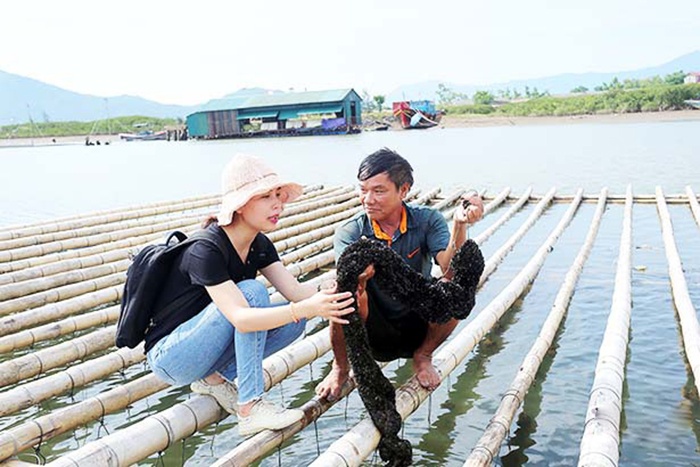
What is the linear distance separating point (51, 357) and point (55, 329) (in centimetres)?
65

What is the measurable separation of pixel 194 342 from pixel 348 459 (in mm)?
700

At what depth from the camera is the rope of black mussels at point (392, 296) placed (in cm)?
249

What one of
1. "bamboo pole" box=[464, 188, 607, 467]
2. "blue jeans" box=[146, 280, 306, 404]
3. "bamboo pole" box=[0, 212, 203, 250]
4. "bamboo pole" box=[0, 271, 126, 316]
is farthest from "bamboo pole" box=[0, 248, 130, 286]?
"bamboo pole" box=[464, 188, 607, 467]

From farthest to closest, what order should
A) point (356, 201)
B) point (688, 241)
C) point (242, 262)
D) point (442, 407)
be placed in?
point (356, 201)
point (688, 241)
point (442, 407)
point (242, 262)

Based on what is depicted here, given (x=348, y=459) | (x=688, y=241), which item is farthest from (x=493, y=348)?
(x=688, y=241)

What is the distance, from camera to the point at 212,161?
25.5 m

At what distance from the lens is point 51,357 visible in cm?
362

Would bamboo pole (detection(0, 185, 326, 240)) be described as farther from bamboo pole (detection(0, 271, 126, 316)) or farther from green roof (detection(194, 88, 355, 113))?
green roof (detection(194, 88, 355, 113))

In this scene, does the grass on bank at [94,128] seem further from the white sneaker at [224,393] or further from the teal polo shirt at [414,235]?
the white sneaker at [224,393]

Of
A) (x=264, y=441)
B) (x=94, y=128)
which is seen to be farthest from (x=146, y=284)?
(x=94, y=128)

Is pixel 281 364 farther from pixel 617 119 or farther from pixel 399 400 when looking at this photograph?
pixel 617 119

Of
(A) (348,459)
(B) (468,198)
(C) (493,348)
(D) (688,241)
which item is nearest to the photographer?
(A) (348,459)

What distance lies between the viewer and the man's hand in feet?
8.96

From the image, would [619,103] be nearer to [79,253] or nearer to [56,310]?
[79,253]
